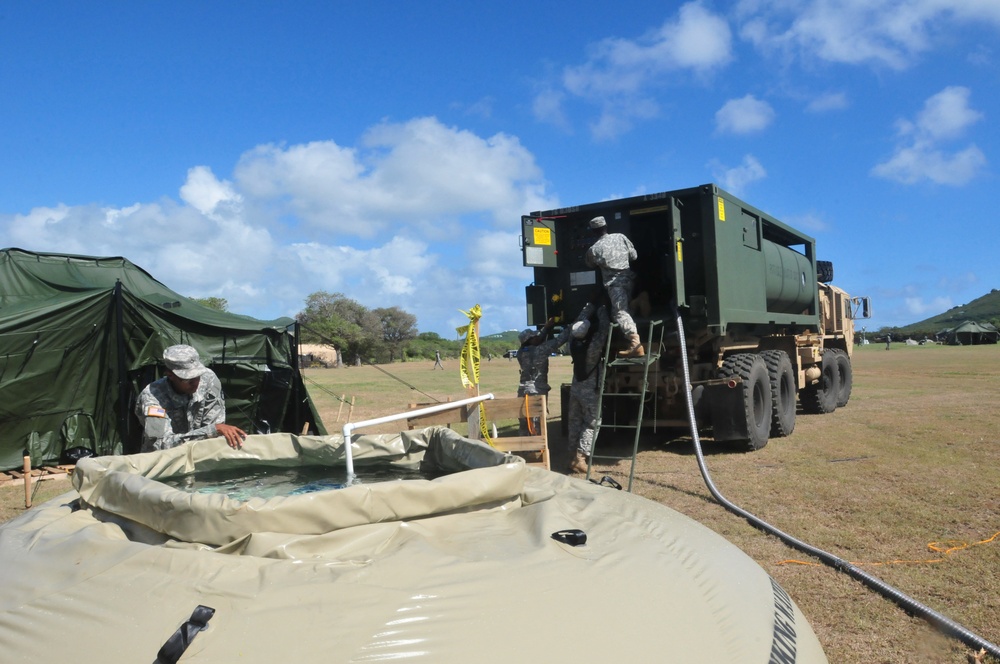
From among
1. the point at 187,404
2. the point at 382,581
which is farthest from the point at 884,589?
the point at 187,404

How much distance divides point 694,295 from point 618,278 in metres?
1.46

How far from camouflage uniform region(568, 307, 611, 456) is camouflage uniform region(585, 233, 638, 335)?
32cm

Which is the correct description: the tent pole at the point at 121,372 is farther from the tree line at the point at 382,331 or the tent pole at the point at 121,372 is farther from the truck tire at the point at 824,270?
the tree line at the point at 382,331

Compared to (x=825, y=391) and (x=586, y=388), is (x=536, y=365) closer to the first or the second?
(x=586, y=388)

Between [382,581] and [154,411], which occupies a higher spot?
[154,411]

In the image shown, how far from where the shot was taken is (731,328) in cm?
946

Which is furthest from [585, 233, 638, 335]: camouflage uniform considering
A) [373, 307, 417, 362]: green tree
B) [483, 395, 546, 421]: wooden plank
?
[373, 307, 417, 362]: green tree

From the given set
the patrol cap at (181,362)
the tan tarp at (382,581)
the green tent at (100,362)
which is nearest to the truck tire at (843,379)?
the green tent at (100,362)

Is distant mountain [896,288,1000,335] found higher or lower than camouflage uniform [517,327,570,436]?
higher

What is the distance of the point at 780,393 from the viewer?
10.0 metres

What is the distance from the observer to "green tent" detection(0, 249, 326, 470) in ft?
30.6

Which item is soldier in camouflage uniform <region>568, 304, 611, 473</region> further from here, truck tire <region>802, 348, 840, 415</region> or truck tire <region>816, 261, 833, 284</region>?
truck tire <region>816, 261, 833, 284</region>

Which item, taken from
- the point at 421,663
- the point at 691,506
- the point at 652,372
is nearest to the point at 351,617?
the point at 421,663

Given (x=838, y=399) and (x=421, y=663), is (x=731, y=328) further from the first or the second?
(x=421, y=663)
